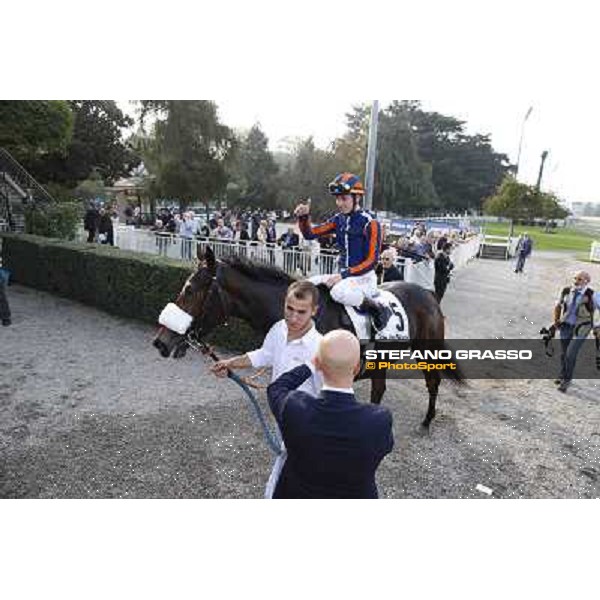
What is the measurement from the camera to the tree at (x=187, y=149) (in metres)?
18.5

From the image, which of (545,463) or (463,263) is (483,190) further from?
(545,463)

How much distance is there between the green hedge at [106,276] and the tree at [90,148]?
14.3 metres

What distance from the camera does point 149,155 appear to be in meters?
19.4

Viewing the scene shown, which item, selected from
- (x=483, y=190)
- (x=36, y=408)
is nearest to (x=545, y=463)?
(x=36, y=408)

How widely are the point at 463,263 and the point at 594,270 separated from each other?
5736 millimetres

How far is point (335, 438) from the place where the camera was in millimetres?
2053

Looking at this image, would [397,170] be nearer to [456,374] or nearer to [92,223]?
[92,223]

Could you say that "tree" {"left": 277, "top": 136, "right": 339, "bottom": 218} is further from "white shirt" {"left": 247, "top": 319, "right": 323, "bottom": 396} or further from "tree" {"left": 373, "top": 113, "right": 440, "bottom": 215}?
"white shirt" {"left": 247, "top": 319, "right": 323, "bottom": 396}

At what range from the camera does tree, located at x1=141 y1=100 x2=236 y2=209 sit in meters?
18.5

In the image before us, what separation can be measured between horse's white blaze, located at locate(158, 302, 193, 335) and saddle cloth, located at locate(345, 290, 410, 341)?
5.03 ft

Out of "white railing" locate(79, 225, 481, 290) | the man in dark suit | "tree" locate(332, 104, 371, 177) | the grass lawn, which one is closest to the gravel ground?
the man in dark suit

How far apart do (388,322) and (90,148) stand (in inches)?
963

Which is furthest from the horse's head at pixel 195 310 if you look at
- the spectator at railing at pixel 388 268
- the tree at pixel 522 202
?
the tree at pixel 522 202

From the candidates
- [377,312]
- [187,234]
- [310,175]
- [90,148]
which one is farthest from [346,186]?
[310,175]
